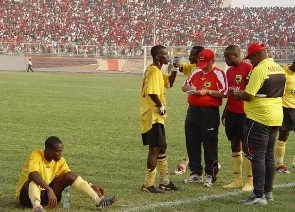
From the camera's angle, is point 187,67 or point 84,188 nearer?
point 84,188

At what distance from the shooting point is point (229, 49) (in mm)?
9625

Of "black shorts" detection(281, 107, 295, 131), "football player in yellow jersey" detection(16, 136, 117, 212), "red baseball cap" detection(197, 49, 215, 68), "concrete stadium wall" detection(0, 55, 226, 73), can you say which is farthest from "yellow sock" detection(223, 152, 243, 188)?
"concrete stadium wall" detection(0, 55, 226, 73)

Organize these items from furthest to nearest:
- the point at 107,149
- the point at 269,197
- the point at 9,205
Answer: the point at 107,149, the point at 269,197, the point at 9,205

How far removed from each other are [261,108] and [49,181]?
2.71 metres

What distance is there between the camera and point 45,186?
758cm

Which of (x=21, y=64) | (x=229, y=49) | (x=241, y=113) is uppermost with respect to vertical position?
(x=229, y=49)

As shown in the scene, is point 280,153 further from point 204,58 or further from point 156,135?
point 156,135

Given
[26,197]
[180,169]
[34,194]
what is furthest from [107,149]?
[34,194]

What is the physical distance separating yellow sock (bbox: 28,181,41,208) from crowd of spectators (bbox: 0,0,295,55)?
50991 millimetres

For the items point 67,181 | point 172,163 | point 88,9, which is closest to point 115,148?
point 172,163

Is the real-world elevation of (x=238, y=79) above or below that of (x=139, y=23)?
above

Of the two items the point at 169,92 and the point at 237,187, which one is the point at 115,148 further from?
the point at 169,92

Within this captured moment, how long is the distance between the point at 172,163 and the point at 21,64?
1717 inches

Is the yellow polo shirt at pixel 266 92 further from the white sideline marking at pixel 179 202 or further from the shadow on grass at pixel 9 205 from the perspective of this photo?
the shadow on grass at pixel 9 205
